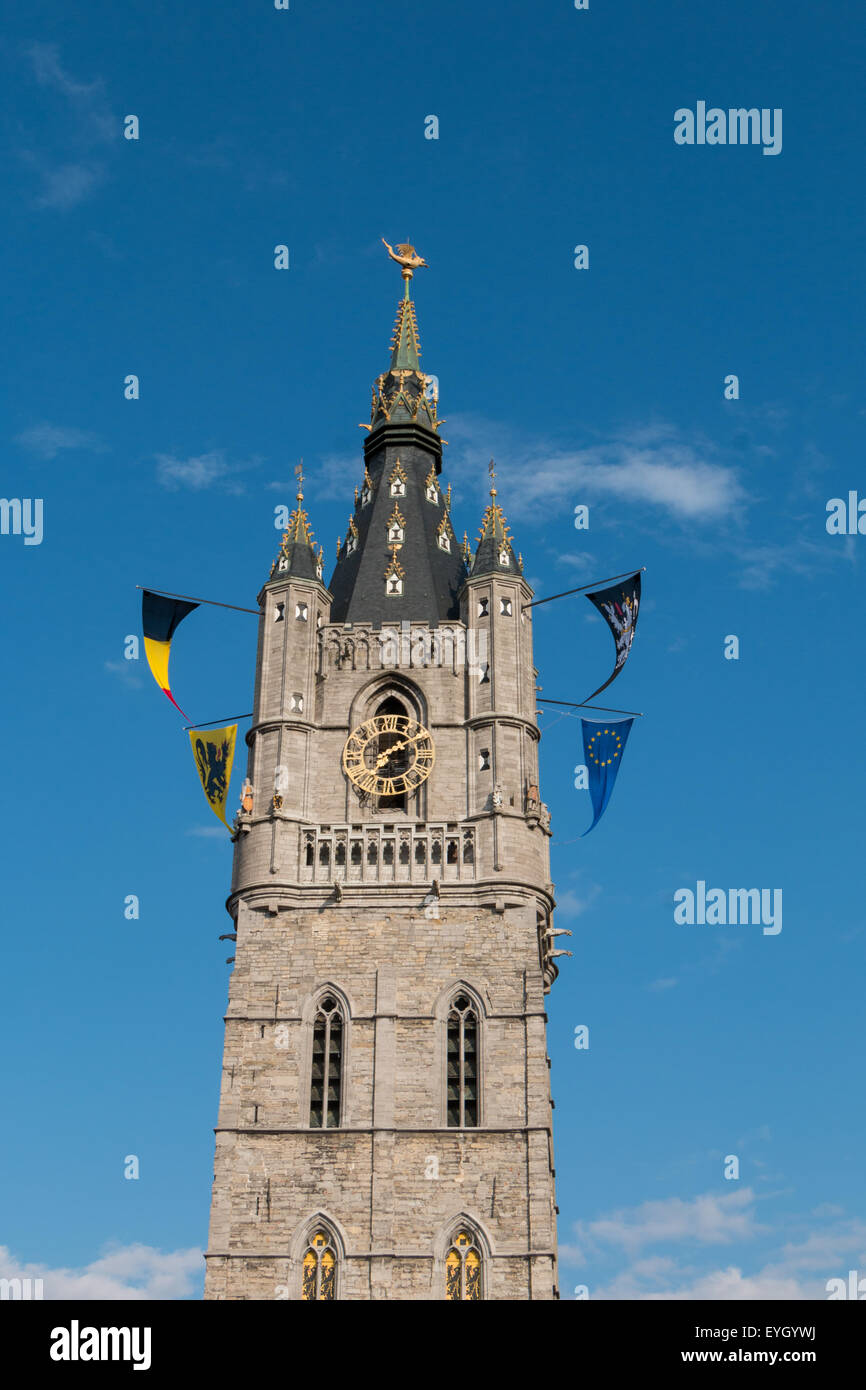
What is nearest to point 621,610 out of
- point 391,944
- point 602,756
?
point 602,756

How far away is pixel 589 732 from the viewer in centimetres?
5544

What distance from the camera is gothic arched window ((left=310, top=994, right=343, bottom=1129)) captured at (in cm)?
4812

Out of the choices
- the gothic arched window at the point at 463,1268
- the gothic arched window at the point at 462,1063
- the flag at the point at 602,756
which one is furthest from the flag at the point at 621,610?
the gothic arched window at the point at 463,1268

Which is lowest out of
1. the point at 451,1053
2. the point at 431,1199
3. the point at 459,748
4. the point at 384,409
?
the point at 431,1199

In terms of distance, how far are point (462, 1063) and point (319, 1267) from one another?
23.1 feet

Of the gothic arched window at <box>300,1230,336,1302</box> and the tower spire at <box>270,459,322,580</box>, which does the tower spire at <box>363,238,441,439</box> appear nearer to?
the tower spire at <box>270,459,322,580</box>

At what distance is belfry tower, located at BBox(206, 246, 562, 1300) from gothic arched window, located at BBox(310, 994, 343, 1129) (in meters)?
0.07

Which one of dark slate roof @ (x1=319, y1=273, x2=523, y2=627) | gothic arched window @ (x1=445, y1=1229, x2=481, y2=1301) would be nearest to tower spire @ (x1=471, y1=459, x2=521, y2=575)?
dark slate roof @ (x1=319, y1=273, x2=523, y2=627)

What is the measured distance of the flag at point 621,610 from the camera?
180 ft

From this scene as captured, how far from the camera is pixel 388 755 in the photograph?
5494 cm

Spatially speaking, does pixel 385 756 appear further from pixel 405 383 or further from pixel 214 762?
pixel 405 383

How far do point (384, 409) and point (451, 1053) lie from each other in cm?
2863
